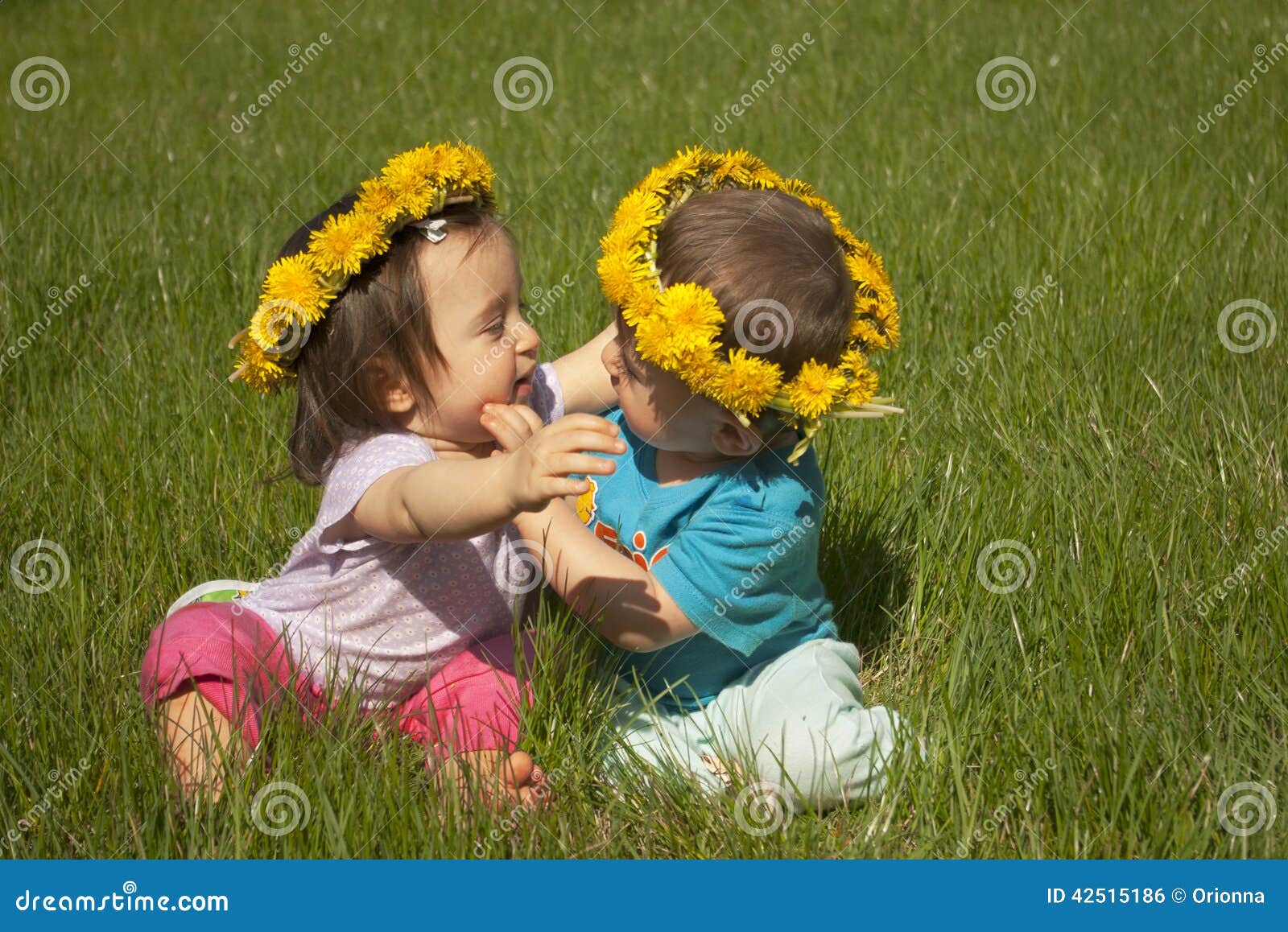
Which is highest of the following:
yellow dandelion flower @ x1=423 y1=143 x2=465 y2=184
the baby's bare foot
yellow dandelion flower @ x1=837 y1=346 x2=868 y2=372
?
yellow dandelion flower @ x1=423 y1=143 x2=465 y2=184

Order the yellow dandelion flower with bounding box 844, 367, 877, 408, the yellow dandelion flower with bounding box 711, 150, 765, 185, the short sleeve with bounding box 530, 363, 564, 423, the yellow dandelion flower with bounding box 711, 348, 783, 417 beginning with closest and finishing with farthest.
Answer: the yellow dandelion flower with bounding box 711, 348, 783, 417 → the yellow dandelion flower with bounding box 844, 367, 877, 408 → the yellow dandelion flower with bounding box 711, 150, 765, 185 → the short sleeve with bounding box 530, 363, 564, 423

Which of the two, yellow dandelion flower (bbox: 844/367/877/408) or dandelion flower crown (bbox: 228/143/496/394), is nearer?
yellow dandelion flower (bbox: 844/367/877/408)

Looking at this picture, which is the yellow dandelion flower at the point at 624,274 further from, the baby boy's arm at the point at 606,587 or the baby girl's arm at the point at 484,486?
the baby boy's arm at the point at 606,587

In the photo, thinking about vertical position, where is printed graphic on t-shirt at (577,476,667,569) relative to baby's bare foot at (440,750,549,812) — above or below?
above

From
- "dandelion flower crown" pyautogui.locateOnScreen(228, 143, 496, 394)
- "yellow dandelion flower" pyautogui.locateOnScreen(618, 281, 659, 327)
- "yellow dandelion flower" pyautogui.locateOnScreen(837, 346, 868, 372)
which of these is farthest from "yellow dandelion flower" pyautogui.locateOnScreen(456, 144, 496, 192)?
"yellow dandelion flower" pyautogui.locateOnScreen(837, 346, 868, 372)

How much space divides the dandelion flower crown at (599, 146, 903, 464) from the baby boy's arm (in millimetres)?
355

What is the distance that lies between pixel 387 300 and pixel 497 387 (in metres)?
0.27

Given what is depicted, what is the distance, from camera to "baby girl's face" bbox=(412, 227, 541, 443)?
101 inches

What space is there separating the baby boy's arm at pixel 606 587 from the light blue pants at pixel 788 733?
0.21 metres

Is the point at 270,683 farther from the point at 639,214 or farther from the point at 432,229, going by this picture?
the point at 639,214

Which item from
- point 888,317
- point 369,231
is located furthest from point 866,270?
point 369,231

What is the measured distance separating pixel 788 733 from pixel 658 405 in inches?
26.8

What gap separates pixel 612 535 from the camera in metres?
2.78

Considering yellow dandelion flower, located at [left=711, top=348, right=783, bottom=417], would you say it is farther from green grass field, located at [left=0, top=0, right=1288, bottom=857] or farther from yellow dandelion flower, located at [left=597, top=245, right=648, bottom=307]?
green grass field, located at [left=0, top=0, right=1288, bottom=857]
